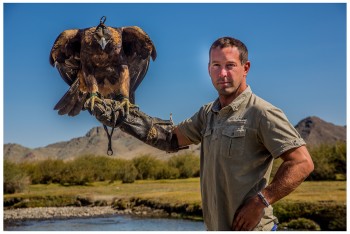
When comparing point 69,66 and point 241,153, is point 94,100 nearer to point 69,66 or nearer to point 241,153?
point 241,153

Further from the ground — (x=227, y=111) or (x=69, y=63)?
(x=69, y=63)

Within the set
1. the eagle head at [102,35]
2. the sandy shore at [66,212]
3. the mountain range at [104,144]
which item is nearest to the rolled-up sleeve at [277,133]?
the eagle head at [102,35]

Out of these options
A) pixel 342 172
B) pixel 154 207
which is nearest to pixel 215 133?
pixel 154 207

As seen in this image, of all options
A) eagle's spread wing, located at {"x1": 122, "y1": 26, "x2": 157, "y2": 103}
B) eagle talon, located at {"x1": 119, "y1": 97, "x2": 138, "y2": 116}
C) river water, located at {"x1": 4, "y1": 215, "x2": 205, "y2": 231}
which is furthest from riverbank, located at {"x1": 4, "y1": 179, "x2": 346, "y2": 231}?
eagle talon, located at {"x1": 119, "y1": 97, "x2": 138, "y2": 116}

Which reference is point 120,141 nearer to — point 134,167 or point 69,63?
point 134,167

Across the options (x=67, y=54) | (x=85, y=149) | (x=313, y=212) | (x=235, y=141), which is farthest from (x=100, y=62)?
(x=85, y=149)

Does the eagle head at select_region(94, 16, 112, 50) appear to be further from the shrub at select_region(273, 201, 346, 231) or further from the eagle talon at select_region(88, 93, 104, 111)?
the shrub at select_region(273, 201, 346, 231)
